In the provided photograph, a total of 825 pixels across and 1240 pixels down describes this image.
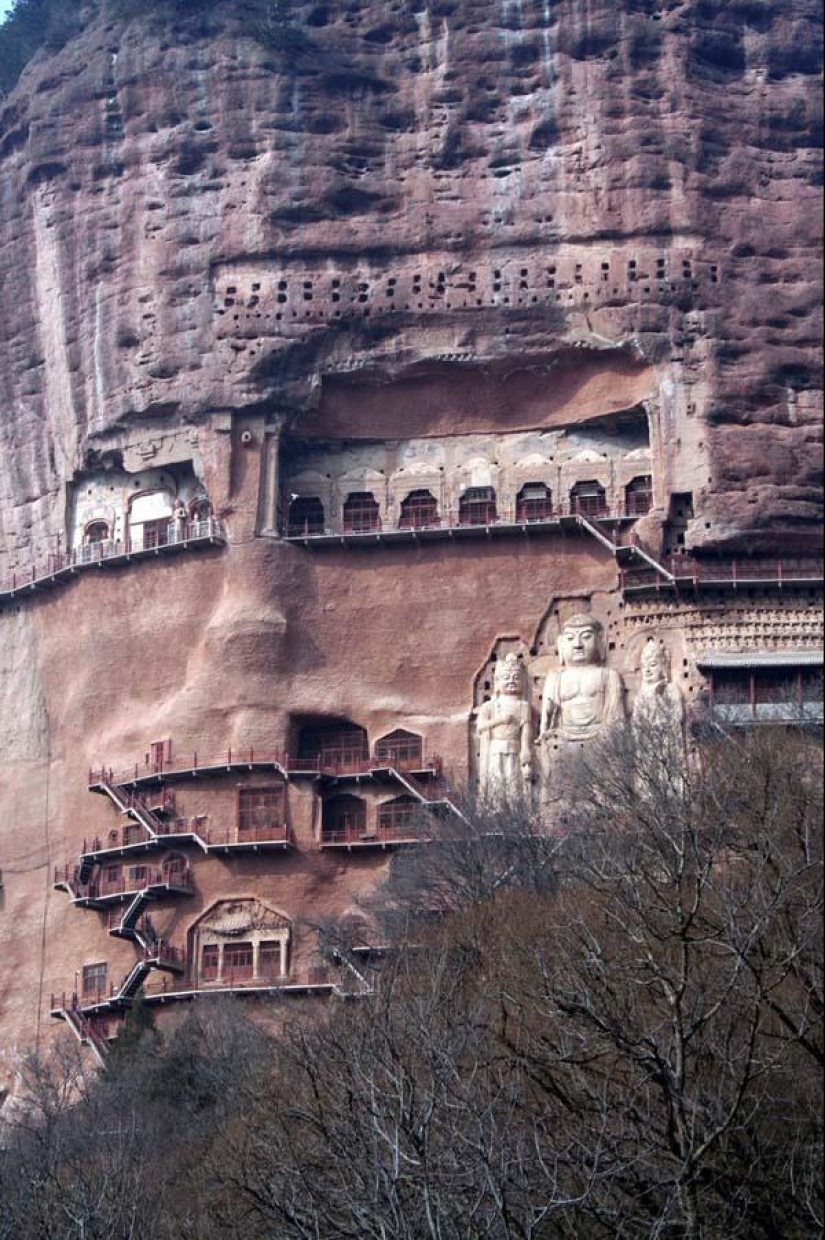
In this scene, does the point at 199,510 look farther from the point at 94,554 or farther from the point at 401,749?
the point at 401,749

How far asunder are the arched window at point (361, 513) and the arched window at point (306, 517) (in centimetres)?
54

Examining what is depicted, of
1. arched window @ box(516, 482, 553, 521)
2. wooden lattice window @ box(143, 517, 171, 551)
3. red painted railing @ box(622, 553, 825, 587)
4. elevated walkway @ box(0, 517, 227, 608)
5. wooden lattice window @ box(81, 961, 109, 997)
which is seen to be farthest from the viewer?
wooden lattice window @ box(143, 517, 171, 551)

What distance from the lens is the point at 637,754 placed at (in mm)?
45031

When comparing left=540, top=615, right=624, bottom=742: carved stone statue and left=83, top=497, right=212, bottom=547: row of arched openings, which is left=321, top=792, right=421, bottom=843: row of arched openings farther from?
left=83, top=497, right=212, bottom=547: row of arched openings

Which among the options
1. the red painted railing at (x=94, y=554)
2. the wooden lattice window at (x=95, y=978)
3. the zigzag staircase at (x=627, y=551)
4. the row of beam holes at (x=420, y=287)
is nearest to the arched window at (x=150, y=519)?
the red painted railing at (x=94, y=554)

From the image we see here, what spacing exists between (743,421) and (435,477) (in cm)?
700

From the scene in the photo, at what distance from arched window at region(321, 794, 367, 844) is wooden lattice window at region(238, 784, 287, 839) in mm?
967

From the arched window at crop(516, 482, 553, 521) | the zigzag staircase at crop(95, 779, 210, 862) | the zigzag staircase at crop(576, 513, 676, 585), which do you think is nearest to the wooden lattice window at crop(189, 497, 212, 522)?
the zigzag staircase at crop(95, 779, 210, 862)

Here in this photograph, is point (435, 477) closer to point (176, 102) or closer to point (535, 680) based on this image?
point (535, 680)

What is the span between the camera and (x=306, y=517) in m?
54.8

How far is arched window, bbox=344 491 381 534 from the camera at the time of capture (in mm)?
54375

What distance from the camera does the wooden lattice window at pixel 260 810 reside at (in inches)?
2026

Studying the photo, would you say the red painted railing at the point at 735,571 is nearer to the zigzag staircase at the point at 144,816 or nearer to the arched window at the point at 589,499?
the arched window at the point at 589,499

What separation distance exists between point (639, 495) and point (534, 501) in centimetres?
227
